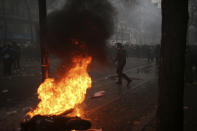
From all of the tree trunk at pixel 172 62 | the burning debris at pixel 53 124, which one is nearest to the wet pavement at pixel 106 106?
the burning debris at pixel 53 124

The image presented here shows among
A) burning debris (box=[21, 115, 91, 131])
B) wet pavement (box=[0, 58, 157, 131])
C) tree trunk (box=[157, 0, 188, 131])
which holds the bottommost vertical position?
wet pavement (box=[0, 58, 157, 131])

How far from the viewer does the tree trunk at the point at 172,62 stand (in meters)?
2.78

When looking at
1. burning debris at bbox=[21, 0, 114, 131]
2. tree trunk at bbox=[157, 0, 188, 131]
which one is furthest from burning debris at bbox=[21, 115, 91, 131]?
tree trunk at bbox=[157, 0, 188, 131]

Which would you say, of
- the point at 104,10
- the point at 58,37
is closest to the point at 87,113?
the point at 58,37

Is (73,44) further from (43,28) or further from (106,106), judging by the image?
(106,106)

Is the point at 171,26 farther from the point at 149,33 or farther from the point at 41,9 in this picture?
the point at 149,33

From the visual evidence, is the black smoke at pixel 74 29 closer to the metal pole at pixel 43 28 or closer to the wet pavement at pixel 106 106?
the metal pole at pixel 43 28

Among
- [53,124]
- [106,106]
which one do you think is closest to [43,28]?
[53,124]

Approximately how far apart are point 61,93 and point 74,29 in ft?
9.03

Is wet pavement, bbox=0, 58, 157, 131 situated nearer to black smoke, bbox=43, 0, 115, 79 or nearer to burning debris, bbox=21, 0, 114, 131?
burning debris, bbox=21, 0, 114, 131

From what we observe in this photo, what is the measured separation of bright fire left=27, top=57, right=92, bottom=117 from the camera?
4.49m

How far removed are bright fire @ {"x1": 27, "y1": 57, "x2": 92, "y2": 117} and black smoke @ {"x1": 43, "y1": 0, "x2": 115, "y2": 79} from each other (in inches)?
52.7

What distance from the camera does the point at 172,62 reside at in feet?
9.36

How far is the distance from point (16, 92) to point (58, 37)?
3138 millimetres
